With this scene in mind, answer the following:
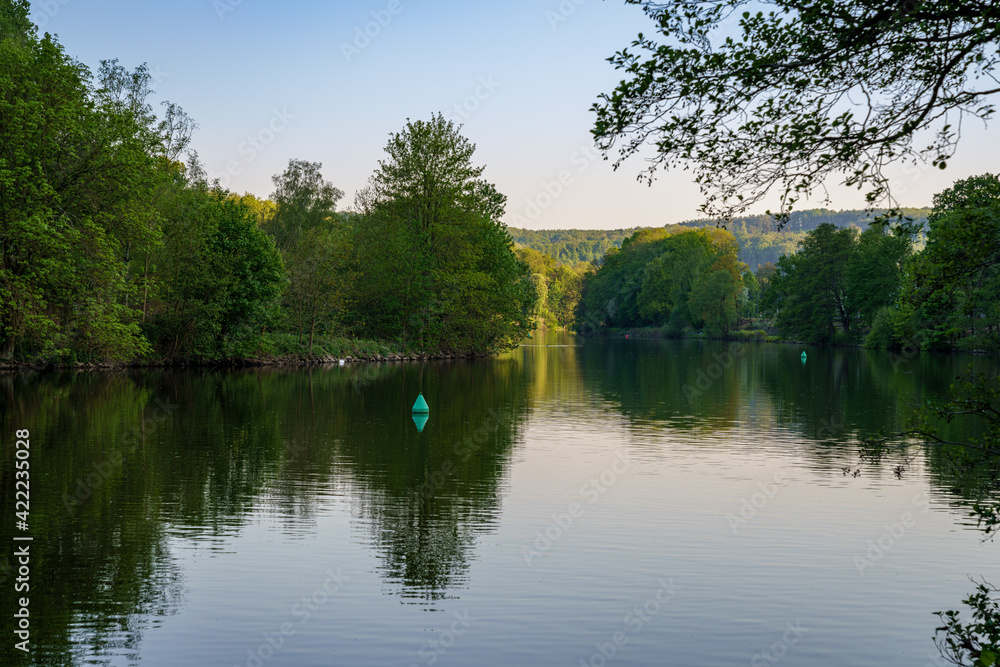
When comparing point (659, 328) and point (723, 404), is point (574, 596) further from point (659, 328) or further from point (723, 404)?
point (659, 328)

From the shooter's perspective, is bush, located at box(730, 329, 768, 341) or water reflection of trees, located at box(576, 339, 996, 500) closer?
water reflection of trees, located at box(576, 339, 996, 500)

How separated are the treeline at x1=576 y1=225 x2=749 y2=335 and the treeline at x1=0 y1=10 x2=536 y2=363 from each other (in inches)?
1818

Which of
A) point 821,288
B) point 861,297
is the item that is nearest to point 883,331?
point 861,297

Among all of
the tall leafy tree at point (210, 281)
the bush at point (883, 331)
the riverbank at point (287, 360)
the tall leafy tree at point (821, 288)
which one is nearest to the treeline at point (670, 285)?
the tall leafy tree at point (821, 288)

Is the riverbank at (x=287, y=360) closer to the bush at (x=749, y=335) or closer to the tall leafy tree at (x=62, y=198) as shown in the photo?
the tall leafy tree at (x=62, y=198)

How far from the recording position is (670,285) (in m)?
128

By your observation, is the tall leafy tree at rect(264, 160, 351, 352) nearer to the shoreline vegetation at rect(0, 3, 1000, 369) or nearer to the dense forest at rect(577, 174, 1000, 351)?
the shoreline vegetation at rect(0, 3, 1000, 369)

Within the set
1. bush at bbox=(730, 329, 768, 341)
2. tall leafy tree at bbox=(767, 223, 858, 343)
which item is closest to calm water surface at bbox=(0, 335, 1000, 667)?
tall leafy tree at bbox=(767, 223, 858, 343)

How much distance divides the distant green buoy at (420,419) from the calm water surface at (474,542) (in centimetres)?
43

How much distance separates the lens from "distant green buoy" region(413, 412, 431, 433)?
2331 cm

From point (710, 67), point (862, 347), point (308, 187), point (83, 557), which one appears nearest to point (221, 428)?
point (83, 557)

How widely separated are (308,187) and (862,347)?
6163cm

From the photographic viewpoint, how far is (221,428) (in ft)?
73.5

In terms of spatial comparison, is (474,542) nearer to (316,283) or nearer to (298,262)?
(316,283)
